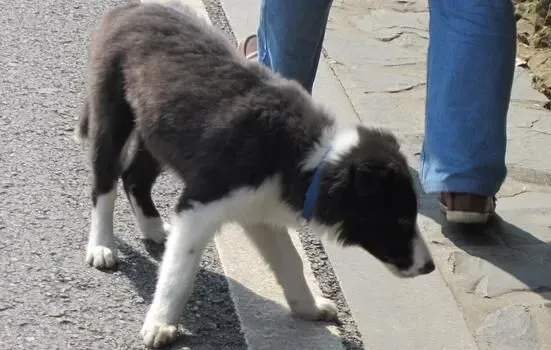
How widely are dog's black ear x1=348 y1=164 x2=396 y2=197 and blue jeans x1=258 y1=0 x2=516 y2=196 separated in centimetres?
109

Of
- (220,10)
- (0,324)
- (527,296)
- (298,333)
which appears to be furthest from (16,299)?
(220,10)

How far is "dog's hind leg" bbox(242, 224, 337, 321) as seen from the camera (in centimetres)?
402

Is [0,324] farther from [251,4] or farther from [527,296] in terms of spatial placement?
[251,4]

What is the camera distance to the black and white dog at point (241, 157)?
361 cm

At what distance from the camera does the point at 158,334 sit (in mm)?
3750

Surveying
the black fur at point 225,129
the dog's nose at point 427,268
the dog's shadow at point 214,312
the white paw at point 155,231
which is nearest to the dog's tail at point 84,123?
the black fur at point 225,129

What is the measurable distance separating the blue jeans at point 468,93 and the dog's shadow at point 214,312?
0.94 metres

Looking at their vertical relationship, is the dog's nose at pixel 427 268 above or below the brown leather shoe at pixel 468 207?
above

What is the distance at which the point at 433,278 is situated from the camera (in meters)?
4.34

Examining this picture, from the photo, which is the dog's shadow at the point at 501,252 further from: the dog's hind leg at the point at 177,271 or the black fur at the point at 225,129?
the dog's hind leg at the point at 177,271

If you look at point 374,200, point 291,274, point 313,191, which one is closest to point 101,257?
point 291,274

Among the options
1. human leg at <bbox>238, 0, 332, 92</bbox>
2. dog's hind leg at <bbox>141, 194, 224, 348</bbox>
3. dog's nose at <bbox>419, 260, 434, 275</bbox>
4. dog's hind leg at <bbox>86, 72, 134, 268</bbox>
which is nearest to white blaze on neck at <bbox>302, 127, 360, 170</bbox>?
dog's hind leg at <bbox>141, 194, 224, 348</bbox>

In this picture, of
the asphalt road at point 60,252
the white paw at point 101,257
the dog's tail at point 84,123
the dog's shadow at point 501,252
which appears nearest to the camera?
the asphalt road at point 60,252

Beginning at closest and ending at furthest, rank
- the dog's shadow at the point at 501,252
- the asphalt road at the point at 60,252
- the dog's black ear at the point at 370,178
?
the dog's black ear at the point at 370,178 < the asphalt road at the point at 60,252 < the dog's shadow at the point at 501,252
